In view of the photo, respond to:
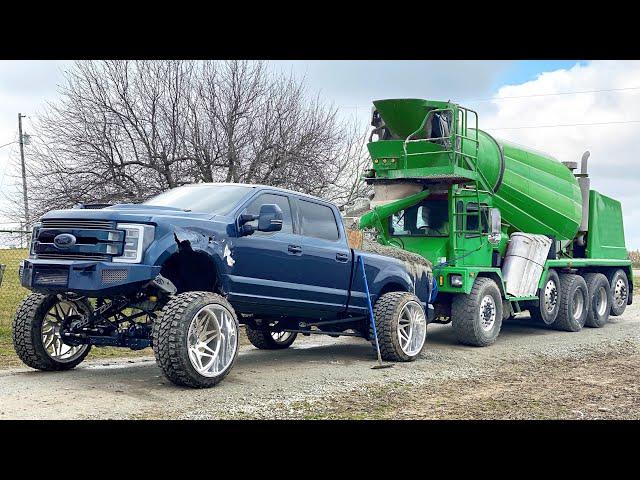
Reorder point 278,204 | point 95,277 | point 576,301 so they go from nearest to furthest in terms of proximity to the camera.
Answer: point 95,277 → point 278,204 → point 576,301

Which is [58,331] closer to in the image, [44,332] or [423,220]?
[44,332]

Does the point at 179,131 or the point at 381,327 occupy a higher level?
the point at 179,131

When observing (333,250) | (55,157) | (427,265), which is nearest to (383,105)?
(427,265)

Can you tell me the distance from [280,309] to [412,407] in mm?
2286

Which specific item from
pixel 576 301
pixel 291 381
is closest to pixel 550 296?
pixel 576 301

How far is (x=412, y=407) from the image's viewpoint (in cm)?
775

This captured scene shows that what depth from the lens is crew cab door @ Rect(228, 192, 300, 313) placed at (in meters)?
8.68

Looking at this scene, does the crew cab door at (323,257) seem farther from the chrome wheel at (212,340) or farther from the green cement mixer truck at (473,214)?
the green cement mixer truck at (473,214)

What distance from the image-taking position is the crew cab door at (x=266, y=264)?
8680 millimetres

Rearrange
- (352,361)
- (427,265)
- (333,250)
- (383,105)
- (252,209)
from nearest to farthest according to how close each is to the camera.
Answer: (252,209) < (333,250) < (352,361) < (427,265) < (383,105)

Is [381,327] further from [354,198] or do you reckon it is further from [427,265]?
[354,198]

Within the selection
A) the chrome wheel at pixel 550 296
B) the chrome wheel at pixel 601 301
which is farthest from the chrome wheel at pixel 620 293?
the chrome wheel at pixel 550 296

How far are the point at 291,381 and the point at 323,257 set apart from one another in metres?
1.71

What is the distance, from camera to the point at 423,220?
46.1ft
